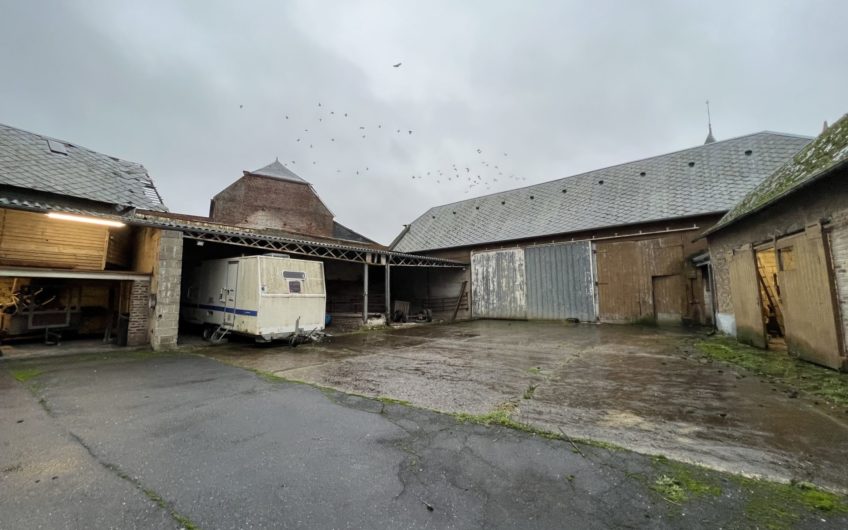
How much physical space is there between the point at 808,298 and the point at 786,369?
56.1 inches

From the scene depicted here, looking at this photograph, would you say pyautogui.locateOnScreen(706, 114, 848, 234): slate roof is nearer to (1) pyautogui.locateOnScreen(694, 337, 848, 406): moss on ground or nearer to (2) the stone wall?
(2) the stone wall

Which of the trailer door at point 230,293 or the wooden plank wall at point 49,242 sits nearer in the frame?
the wooden plank wall at point 49,242

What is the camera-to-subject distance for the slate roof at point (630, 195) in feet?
43.0

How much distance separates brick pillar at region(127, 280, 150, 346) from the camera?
8531 mm

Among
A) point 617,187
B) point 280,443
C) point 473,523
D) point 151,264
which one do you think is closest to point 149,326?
point 151,264

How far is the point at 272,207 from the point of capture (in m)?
26.1

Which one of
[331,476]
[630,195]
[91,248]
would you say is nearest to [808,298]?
[331,476]

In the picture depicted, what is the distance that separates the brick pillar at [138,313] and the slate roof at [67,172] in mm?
3826

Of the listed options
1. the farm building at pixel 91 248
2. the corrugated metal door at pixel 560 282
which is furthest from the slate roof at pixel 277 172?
the corrugated metal door at pixel 560 282

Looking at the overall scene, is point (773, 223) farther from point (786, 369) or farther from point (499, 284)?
point (499, 284)

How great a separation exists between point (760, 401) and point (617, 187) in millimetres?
14585

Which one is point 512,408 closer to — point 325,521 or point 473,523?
point 473,523

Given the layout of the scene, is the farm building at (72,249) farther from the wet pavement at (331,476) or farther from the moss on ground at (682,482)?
the moss on ground at (682,482)

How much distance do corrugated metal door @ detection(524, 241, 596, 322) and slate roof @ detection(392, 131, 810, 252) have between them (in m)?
0.96
